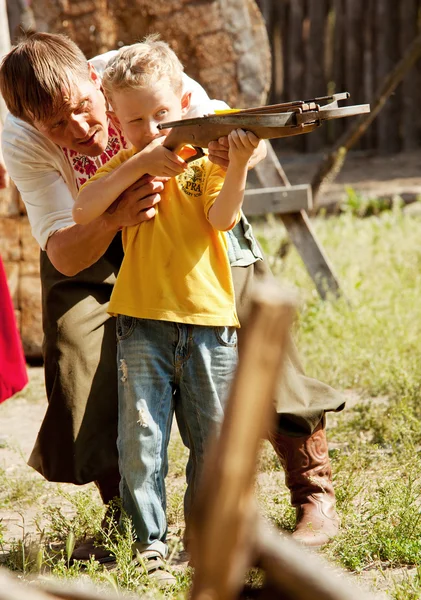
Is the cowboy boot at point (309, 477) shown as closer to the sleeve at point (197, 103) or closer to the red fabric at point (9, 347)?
the sleeve at point (197, 103)

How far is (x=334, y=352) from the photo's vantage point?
4.76 metres

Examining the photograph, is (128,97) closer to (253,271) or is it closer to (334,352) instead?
(253,271)

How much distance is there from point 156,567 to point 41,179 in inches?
49.0

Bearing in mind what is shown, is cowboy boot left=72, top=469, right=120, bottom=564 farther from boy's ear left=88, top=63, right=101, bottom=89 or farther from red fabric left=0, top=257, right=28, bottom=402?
boy's ear left=88, top=63, right=101, bottom=89

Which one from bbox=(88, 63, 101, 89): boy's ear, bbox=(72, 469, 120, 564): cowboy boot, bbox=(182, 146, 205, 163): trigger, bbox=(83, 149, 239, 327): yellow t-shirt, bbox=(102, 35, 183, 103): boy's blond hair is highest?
bbox=(102, 35, 183, 103): boy's blond hair

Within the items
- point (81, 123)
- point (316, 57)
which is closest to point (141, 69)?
point (81, 123)

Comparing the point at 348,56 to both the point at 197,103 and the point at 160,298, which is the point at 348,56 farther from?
the point at 160,298

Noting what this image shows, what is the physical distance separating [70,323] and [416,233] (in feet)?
15.2

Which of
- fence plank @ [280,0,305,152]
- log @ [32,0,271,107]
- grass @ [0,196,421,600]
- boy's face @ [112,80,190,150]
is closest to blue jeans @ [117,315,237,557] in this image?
grass @ [0,196,421,600]

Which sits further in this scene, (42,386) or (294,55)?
(294,55)

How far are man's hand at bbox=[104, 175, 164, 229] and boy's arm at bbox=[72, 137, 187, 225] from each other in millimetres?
32

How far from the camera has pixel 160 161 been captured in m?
2.51

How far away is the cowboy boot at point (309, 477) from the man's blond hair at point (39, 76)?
4.14 ft

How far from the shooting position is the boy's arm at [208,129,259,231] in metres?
2.37
